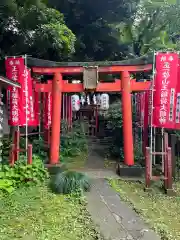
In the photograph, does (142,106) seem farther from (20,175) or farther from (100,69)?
(20,175)

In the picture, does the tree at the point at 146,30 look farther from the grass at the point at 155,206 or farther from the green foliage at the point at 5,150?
the grass at the point at 155,206

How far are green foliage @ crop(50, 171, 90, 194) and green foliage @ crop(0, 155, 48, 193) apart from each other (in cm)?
61

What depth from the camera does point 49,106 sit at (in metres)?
12.3

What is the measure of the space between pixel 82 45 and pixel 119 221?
37.5ft

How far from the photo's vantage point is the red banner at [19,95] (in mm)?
10047

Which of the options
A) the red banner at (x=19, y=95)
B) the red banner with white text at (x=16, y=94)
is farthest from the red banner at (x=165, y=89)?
the red banner with white text at (x=16, y=94)

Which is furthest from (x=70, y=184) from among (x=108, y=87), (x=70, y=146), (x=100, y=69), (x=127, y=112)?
(x=70, y=146)

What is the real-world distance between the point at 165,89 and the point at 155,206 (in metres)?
3.58

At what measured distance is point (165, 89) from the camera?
9.24 m

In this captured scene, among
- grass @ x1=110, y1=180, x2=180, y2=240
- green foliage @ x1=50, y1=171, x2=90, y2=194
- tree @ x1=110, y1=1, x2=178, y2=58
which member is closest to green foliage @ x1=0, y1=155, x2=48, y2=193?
green foliage @ x1=50, y1=171, x2=90, y2=194

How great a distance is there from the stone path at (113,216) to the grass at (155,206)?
20 centimetres

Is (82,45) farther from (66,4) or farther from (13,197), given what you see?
(13,197)

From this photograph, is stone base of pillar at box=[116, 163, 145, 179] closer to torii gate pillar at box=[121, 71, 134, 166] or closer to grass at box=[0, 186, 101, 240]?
torii gate pillar at box=[121, 71, 134, 166]

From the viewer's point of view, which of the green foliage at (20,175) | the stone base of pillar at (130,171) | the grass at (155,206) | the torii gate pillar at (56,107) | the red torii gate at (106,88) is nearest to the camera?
the grass at (155,206)
